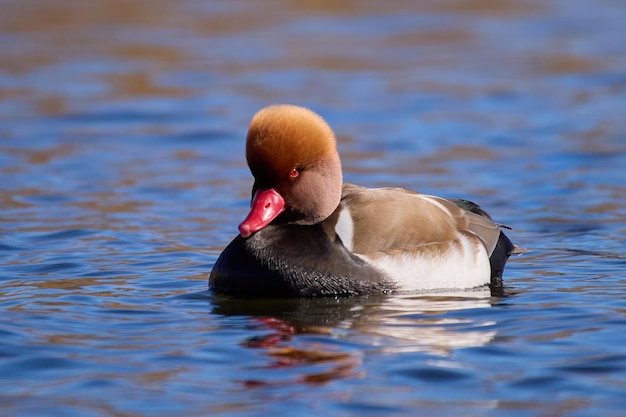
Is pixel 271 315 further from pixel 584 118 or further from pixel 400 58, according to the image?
pixel 400 58

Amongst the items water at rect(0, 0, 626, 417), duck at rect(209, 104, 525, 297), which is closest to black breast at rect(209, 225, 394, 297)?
duck at rect(209, 104, 525, 297)

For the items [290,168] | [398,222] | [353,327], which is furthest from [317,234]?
[353,327]

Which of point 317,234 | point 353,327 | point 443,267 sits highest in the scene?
point 317,234

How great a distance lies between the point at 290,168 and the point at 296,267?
0.58m

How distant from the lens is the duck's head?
736cm

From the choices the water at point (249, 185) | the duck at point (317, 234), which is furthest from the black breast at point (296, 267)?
the water at point (249, 185)

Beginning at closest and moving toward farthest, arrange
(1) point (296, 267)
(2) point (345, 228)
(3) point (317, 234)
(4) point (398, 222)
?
1. (1) point (296, 267)
2. (3) point (317, 234)
3. (2) point (345, 228)
4. (4) point (398, 222)

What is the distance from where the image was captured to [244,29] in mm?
19969

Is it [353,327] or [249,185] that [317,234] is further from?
[249,185]

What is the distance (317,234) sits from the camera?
759cm

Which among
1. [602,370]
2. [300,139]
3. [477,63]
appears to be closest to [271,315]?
[300,139]

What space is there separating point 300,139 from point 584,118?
8.01 m

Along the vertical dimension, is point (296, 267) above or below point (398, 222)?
below

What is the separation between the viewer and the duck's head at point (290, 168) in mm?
7355
